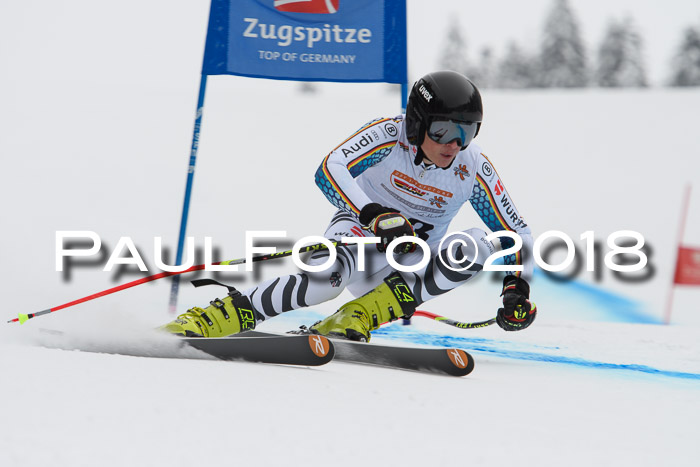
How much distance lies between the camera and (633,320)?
24.7 ft

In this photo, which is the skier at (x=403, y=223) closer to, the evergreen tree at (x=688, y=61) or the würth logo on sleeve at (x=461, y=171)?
the würth logo on sleeve at (x=461, y=171)

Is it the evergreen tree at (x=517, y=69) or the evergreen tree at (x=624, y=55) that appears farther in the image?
the evergreen tree at (x=517, y=69)

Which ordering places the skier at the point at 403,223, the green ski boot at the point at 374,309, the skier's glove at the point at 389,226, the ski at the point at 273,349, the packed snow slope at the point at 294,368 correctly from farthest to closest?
the green ski boot at the point at 374,309 → the skier at the point at 403,223 → the skier's glove at the point at 389,226 → the ski at the point at 273,349 → the packed snow slope at the point at 294,368

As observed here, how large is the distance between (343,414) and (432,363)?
1.05 m

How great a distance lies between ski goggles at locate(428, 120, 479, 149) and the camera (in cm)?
328

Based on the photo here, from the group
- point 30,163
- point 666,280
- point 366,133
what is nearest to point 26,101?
point 30,163

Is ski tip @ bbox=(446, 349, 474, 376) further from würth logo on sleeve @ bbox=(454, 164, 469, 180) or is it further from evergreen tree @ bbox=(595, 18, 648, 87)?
evergreen tree @ bbox=(595, 18, 648, 87)

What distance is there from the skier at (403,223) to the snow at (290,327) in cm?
45

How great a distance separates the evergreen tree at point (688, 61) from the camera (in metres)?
31.0

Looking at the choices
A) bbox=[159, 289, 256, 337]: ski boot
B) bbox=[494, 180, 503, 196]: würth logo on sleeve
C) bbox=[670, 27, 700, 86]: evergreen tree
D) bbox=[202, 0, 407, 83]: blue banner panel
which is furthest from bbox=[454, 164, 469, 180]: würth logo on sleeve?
bbox=[670, 27, 700, 86]: evergreen tree

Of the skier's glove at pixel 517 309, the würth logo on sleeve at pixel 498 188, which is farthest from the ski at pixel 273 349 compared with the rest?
the würth logo on sleeve at pixel 498 188

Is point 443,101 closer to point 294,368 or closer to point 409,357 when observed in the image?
point 409,357

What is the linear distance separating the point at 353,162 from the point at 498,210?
0.83 meters

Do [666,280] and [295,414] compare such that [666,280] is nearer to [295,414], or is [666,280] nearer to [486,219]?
[486,219]
